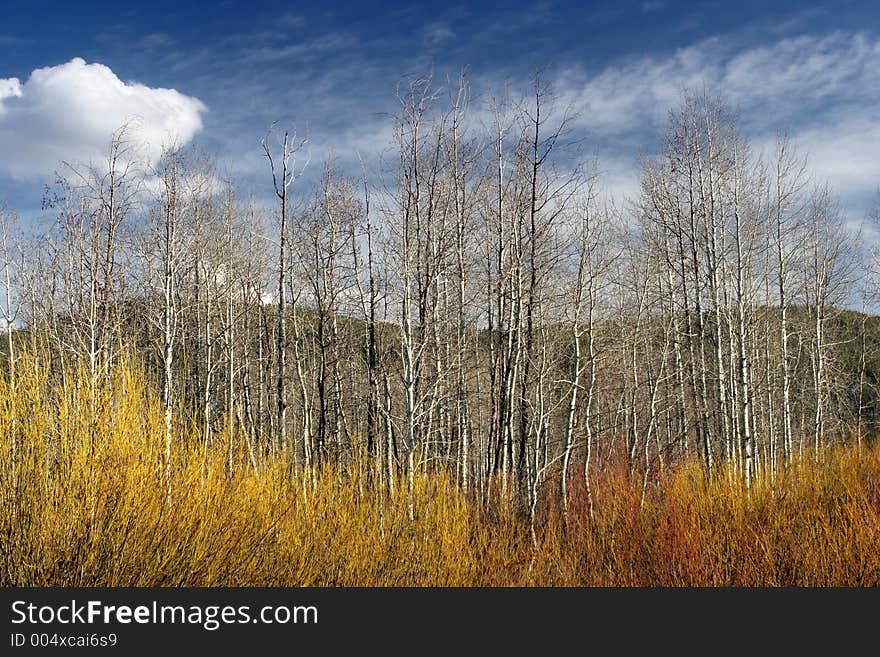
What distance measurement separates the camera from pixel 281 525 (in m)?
7.28

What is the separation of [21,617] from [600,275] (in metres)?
12.6

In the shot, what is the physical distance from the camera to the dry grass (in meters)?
4.46

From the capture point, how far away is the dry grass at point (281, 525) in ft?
14.6

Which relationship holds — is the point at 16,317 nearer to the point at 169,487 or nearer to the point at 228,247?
the point at 228,247

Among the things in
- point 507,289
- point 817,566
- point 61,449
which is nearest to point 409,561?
point 61,449

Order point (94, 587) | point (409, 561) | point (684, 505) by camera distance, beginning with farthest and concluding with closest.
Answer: point (684, 505), point (409, 561), point (94, 587)

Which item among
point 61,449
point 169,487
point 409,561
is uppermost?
point 61,449

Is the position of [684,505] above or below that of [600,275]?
below

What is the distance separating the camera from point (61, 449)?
15.0ft

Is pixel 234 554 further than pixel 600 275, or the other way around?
pixel 600 275

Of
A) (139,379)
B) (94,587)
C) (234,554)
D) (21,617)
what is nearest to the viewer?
(21,617)

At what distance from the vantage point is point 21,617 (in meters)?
3.96

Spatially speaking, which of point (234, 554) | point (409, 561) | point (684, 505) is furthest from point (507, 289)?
point (234, 554)

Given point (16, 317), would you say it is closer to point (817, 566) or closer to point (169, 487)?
point (169, 487)
